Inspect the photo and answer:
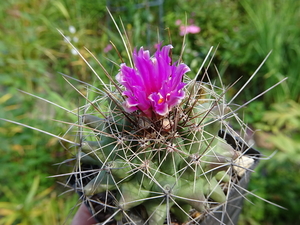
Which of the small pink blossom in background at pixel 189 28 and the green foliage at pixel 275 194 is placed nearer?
the green foliage at pixel 275 194

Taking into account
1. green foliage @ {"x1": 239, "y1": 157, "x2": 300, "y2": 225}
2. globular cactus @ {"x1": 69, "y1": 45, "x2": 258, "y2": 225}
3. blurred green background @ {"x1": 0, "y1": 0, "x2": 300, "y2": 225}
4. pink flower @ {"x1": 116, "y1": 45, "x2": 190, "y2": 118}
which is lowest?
green foliage @ {"x1": 239, "y1": 157, "x2": 300, "y2": 225}

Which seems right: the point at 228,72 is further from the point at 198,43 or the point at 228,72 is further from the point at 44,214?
the point at 44,214

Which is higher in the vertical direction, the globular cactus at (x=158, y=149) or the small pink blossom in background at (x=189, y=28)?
the globular cactus at (x=158, y=149)

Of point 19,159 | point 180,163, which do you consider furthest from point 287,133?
point 19,159

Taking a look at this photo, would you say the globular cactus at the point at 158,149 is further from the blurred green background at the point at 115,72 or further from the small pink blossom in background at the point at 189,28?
the small pink blossom in background at the point at 189,28

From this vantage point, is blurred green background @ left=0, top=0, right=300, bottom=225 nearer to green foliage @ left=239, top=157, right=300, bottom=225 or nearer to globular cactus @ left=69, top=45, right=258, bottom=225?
green foliage @ left=239, top=157, right=300, bottom=225

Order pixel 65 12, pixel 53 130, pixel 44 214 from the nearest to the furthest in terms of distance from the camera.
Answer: pixel 44 214, pixel 53 130, pixel 65 12

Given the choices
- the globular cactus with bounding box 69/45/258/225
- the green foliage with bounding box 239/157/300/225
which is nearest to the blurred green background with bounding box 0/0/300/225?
the green foliage with bounding box 239/157/300/225

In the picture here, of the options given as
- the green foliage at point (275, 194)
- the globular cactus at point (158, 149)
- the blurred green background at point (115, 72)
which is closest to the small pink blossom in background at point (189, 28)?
the blurred green background at point (115, 72)
